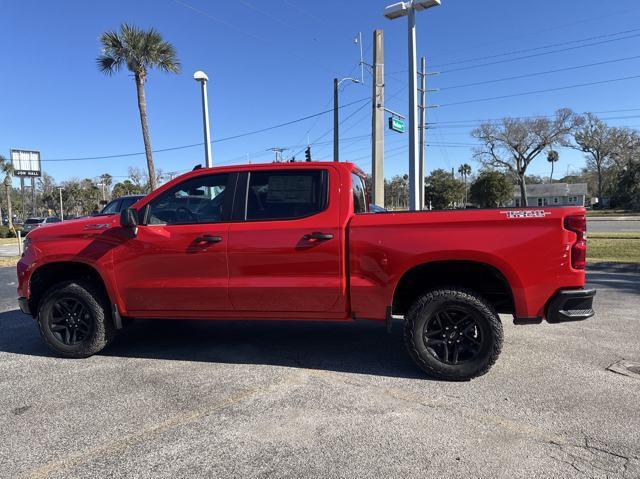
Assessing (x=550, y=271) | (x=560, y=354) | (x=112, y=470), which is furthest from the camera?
(x=560, y=354)

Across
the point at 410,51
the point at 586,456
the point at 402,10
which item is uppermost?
the point at 402,10

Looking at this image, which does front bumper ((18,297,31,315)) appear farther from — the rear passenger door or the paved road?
the paved road

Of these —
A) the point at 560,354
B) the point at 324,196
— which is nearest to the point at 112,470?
the point at 324,196

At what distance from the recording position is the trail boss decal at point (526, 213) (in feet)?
12.9

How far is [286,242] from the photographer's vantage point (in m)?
4.34

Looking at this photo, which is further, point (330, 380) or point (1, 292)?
point (1, 292)

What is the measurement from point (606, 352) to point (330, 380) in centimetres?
298

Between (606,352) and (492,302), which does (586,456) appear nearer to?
(492,302)

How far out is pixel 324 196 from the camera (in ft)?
14.6

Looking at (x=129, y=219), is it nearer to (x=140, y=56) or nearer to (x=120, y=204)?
(x=120, y=204)

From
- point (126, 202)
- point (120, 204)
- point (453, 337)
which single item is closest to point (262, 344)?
point (453, 337)

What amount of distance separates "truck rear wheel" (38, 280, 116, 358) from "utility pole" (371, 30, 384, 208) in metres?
13.9

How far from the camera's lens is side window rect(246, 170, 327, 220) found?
14.6 ft

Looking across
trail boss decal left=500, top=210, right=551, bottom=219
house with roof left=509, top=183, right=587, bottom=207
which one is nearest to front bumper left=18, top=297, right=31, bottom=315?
trail boss decal left=500, top=210, right=551, bottom=219
